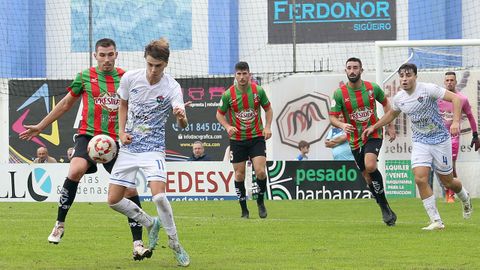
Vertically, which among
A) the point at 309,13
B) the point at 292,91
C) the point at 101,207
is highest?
the point at 309,13

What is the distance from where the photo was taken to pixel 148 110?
10078 mm

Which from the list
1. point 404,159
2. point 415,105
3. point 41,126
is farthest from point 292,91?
point 41,126

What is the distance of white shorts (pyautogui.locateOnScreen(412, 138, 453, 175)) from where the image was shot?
13828mm

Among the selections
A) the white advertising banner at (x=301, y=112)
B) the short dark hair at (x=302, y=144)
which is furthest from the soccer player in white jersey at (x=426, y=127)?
the white advertising banner at (x=301, y=112)

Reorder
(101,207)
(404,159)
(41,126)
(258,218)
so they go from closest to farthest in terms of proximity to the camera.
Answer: (41,126) < (258,218) < (101,207) < (404,159)

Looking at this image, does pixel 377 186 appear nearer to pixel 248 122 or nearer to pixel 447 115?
pixel 248 122

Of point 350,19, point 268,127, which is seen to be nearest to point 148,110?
point 268,127

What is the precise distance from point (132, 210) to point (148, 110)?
0.98 meters

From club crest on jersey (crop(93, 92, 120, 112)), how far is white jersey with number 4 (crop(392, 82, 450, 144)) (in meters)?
4.12

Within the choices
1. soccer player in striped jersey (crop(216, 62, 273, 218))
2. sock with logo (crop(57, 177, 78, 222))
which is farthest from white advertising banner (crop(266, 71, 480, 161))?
sock with logo (crop(57, 177, 78, 222))

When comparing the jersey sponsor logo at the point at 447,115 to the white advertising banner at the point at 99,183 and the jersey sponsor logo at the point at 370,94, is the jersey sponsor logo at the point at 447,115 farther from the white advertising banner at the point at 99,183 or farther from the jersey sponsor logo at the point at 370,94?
the jersey sponsor logo at the point at 370,94

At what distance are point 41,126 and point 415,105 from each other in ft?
15.9

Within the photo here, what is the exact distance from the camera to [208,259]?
1050 centimetres

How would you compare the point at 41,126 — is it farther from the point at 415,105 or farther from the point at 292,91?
the point at 292,91
